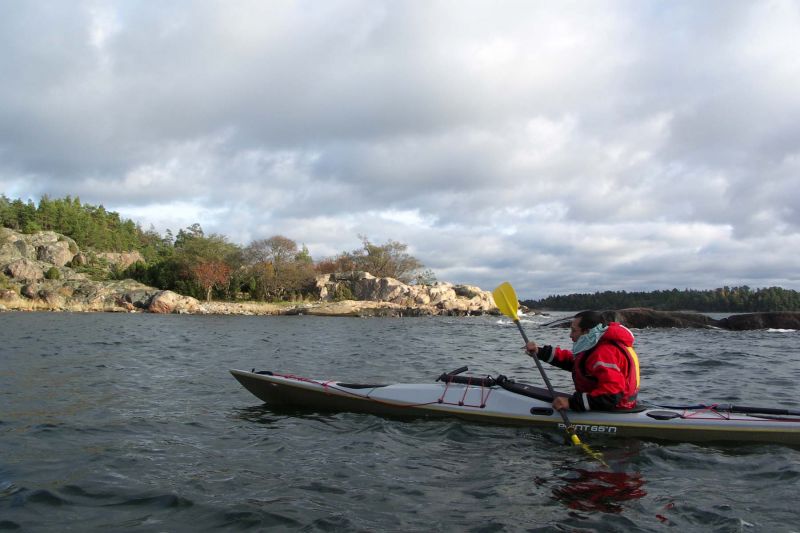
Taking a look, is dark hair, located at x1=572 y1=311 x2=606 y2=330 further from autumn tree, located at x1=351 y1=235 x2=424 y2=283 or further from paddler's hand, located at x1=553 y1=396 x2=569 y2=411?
autumn tree, located at x1=351 y1=235 x2=424 y2=283

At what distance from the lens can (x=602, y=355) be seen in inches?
232

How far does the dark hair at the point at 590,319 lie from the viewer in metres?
6.28

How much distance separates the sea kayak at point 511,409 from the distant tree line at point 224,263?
43816 mm

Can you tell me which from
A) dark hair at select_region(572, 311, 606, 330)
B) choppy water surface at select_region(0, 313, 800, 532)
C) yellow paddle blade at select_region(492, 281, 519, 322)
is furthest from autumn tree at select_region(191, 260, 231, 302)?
dark hair at select_region(572, 311, 606, 330)

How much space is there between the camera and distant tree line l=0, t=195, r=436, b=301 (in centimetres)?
5091

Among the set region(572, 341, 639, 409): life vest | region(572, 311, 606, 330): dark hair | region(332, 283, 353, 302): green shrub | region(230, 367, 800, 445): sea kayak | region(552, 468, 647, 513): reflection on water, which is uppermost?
region(332, 283, 353, 302): green shrub

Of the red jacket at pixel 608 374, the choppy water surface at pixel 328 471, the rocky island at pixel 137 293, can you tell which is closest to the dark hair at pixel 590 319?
the red jacket at pixel 608 374

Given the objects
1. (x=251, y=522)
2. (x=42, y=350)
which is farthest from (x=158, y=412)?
(x=42, y=350)

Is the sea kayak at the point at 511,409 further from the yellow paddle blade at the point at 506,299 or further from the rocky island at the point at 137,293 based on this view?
the rocky island at the point at 137,293

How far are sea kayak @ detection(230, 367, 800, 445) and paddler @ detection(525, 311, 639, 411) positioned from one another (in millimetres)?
194

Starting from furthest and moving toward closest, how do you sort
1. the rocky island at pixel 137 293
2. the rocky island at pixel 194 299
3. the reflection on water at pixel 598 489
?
the rocky island at pixel 137 293 < the rocky island at pixel 194 299 < the reflection on water at pixel 598 489

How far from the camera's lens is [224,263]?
51312 millimetres

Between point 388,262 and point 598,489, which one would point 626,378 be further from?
point 388,262

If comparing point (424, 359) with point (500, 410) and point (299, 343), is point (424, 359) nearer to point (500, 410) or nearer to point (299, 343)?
point (299, 343)
